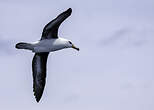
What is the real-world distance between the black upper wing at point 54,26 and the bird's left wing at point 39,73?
259 cm

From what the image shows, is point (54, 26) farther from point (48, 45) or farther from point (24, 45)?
point (24, 45)

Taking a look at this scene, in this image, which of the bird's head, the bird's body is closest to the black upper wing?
the bird's body

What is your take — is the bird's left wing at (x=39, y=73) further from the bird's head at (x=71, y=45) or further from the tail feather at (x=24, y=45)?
the tail feather at (x=24, y=45)

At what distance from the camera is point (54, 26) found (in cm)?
2412

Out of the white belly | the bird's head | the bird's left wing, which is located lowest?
the bird's left wing

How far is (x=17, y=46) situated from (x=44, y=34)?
66.8 inches

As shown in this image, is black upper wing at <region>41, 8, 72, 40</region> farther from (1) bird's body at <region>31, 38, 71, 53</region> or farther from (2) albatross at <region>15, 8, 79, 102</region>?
(1) bird's body at <region>31, 38, 71, 53</region>

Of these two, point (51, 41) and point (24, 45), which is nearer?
point (24, 45)

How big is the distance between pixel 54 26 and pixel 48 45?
115cm

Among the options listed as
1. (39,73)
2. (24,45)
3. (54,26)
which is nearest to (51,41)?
(54,26)

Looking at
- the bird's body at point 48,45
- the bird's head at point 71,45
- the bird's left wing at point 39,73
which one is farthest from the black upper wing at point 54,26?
the bird's left wing at point 39,73

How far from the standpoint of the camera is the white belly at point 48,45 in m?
23.8

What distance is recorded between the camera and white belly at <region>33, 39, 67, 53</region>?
23.8 metres

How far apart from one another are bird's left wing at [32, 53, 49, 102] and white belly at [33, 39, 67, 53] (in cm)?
277
